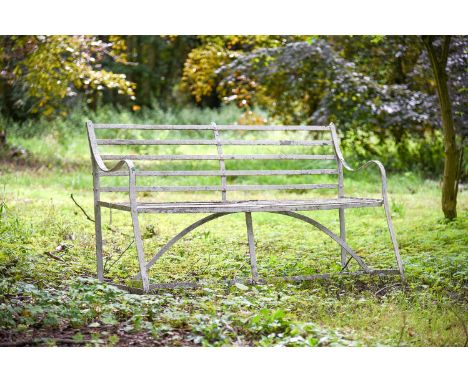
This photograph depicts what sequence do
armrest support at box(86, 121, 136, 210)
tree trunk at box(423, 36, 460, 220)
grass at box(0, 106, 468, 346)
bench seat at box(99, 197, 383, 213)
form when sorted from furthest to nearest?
tree trunk at box(423, 36, 460, 220), bench seat at box(99, 197, 383, 213), armrest support at box(86, 121, 136, 210), grass at box(0, 106, 468, 346)

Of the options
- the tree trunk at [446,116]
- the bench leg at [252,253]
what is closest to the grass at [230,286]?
the bench leg at [252,253]

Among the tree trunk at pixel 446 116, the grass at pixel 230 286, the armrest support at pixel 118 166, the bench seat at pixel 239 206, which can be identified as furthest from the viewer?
the tree trunk at pixel 446 116

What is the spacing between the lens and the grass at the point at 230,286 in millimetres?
3736

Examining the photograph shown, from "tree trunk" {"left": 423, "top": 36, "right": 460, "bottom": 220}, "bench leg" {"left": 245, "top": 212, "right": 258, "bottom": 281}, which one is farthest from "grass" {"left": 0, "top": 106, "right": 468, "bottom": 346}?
"tree trunk" {"left": 423, "top": 36, "right": 460, "bottom": 220}

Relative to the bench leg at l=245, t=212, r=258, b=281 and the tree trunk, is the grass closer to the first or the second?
the bench leg at l=245, t=212, r=258, b=281

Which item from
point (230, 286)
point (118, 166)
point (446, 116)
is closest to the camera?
point (118, 166)

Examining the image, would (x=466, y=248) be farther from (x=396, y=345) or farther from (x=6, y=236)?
(x=6, y=236)

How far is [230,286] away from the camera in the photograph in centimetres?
472

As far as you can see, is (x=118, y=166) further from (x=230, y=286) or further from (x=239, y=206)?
(x=230, y=286)

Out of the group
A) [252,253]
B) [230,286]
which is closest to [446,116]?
[252,253]

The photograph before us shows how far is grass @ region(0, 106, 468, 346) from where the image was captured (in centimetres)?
374

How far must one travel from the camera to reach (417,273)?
17.0 ft

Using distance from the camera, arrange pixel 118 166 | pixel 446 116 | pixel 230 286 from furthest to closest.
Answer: pixel 446 116, pixel 230 286, pixel 118 166

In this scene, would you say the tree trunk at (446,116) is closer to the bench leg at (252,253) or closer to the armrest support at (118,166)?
the bench leg at (252,253)
